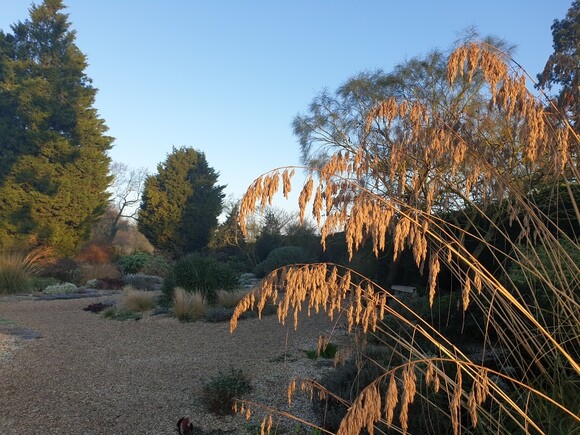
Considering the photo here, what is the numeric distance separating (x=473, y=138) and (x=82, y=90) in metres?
25.8

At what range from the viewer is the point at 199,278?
12.4 meters

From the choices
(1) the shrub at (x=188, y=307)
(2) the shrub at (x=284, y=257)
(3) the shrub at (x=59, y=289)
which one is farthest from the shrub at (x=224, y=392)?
(2) the shrub at (x=284, y=257)

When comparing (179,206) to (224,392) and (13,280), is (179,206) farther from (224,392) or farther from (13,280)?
(224,392)

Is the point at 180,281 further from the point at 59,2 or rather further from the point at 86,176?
the point at 59,2

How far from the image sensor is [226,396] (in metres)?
4.85

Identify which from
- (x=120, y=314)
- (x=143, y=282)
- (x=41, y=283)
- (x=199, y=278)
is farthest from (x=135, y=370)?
(x=41, y=283)

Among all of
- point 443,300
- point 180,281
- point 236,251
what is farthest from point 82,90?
point 443,300

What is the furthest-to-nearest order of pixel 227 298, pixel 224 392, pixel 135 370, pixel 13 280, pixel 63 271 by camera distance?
1. pixel 63 271
2. pixel 13 280
3. pixel 227 298
4. pixel 135 370
5. pixel 224 392

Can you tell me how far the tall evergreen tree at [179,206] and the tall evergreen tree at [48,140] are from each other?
12.6ft

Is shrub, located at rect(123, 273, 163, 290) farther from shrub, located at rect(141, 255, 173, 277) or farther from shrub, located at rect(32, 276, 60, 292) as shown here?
shrub, located at rect(141, 255, 173, 277)

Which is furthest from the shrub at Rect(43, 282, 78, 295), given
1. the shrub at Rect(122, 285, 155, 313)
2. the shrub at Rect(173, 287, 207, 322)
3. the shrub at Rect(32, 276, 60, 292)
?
the shrub at Rect(173, 287, 207, 322)

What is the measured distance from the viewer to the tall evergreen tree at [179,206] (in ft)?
95.0

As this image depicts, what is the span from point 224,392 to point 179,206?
2521 centimetres

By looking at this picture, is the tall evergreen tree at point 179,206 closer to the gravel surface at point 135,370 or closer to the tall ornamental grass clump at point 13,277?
the tall ornamental grass clump at point 13,277
